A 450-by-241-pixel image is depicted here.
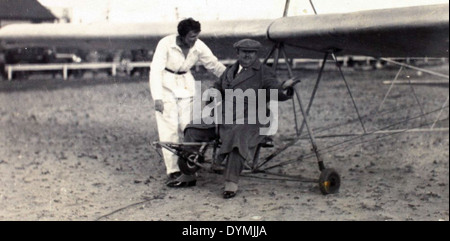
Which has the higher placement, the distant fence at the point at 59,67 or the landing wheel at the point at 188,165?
the distant fence at the point at 59,67

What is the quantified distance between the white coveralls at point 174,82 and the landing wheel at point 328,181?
1650mm

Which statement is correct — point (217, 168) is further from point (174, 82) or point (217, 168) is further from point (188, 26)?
point (188, 26)

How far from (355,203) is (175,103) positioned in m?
2.22

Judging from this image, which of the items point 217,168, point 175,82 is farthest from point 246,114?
point 175,82

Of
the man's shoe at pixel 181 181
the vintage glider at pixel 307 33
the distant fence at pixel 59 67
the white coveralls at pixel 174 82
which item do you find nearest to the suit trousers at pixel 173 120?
the white coveralls at pixel 174 82

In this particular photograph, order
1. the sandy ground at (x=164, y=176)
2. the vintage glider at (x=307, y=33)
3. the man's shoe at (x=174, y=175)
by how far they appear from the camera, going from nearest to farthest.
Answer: the vintage glider at (x=307, y=33) < the sandy ground at (x=164, y=176) < the man's shoe at (x=174, y=175)

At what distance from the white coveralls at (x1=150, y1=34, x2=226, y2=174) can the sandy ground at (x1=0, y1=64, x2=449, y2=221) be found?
0.62 meters

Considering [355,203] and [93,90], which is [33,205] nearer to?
[355,203]

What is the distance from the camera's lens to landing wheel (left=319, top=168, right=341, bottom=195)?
5.62 meters

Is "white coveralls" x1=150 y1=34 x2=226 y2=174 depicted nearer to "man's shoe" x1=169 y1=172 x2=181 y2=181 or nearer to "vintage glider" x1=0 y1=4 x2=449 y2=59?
"man's shoe" x1=169 y1=172 x2=181 y2=181

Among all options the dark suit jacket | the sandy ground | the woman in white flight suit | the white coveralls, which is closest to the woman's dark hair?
the woman in white flight suit

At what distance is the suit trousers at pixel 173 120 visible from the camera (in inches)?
239

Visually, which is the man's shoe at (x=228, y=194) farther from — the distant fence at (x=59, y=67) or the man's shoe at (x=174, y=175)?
the distant fence at (x=59, y=67)
